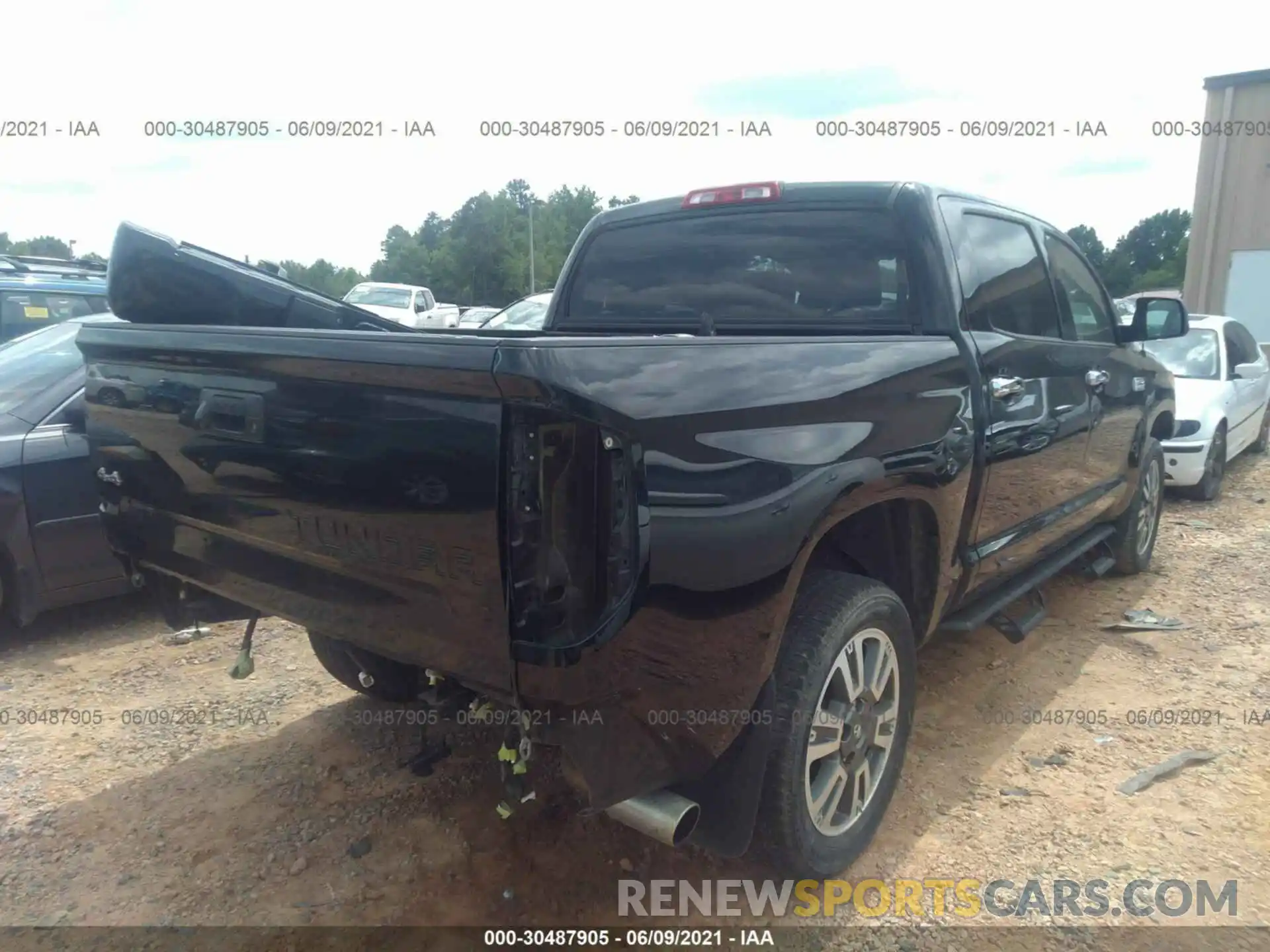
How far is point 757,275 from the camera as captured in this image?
10.8 feet

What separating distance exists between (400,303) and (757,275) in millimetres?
16573

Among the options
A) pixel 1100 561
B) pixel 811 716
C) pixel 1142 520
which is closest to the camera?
pixel 811 716

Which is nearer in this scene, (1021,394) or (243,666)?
(243,666)

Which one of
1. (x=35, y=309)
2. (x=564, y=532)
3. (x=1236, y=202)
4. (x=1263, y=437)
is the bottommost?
(x=1263, y=437)

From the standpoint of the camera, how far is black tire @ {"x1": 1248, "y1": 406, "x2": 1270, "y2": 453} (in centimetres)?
945

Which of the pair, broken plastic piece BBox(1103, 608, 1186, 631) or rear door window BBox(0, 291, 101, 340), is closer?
broken plastic piece BBox(1103, 608, 1186, 631)

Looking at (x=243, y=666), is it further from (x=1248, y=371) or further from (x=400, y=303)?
(x=400, y=303)

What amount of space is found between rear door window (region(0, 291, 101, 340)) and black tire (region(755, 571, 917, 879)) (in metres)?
5.60

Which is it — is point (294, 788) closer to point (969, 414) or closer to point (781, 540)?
A: point (781, 540)

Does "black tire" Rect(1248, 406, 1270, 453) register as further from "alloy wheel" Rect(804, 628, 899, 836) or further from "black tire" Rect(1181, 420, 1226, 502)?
"alloy wheel" Rect(804, 628, 899, 836)

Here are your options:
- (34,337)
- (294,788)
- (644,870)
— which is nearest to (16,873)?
(294,788)

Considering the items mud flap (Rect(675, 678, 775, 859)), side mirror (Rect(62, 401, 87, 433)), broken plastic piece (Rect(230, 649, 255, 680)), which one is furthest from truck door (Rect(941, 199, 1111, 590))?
side mirror (Rect(62, 401, 87, 433))

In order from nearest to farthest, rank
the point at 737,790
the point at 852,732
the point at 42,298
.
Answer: the point at 737,790 < the point at 852,732 < the point at 42,298

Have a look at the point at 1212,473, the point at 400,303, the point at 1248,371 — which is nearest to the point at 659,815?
the point at 1212,473
